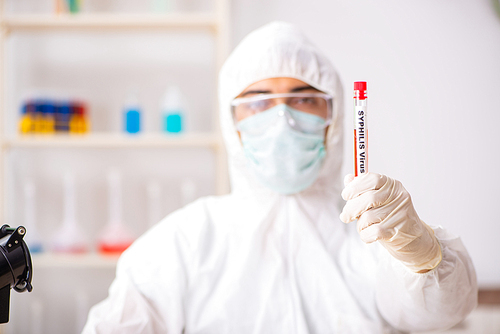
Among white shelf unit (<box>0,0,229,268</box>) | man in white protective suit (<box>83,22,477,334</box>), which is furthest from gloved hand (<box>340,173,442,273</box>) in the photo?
white shelf unit (<box>0,0,229,268</box>)

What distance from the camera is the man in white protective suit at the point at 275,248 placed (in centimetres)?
90

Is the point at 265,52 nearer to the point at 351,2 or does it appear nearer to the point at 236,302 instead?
the point at 351,2

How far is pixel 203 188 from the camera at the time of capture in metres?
1.71

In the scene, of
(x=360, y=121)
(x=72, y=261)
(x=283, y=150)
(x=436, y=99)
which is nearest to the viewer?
(x=360, y=121)

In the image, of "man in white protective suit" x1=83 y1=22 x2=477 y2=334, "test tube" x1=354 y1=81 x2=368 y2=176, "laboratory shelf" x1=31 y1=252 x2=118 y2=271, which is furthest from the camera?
"laboratory shelf" x1=31 y1=252 x2=118 y2=271

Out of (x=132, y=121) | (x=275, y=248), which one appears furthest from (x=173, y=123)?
(x=275, y=248)

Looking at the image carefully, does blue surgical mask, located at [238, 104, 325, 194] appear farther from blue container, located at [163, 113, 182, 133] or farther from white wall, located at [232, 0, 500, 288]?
blue container, located at [163, 113, 182, 133]

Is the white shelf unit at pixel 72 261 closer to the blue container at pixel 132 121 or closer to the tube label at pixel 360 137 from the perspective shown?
the blue container at pixel 132 121

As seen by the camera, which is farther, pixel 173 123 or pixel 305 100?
pixel 173 123

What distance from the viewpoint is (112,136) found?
1.54m

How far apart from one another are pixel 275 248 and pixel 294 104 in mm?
360

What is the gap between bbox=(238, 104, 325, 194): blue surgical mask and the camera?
972 millimetres

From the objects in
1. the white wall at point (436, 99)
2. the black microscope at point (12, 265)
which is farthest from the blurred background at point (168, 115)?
the black microscope at point (12, 265)

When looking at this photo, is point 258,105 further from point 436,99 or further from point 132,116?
point 132,116
